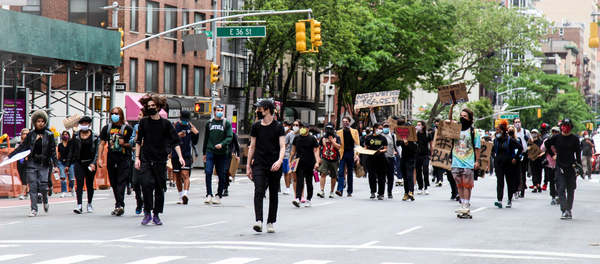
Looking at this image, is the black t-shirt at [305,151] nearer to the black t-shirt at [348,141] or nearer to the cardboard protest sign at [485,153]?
the black t-shirt at [348,141]

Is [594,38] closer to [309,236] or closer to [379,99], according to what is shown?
[379,99]

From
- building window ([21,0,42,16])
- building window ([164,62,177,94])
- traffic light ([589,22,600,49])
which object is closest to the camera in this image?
traffic light ([589,22,600,49])

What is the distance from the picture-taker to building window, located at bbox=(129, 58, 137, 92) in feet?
152

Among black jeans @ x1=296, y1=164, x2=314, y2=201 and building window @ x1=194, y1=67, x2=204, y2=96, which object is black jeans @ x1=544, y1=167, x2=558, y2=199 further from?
building window @ x1=194, y1=67, x2=204, y2=96

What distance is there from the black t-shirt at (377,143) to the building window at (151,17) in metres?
27.2

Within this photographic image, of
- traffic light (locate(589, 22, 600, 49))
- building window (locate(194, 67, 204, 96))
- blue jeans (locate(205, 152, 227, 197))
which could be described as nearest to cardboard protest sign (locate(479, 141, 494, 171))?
blue jeans (locate(205, 152, 227, 197))

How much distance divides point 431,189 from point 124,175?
13.1 m

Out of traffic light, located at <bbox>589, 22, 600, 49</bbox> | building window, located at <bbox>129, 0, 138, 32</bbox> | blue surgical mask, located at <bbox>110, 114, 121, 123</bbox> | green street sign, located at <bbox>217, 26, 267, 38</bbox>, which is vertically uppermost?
building window, located at <bbox>129, 0, 138, 32</bbox>

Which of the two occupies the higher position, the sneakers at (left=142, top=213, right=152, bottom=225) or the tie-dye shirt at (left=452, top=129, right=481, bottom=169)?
Result: the tie-dye shirt at (left=452, top=129, right=481, bottom=169)

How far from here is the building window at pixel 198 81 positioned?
52159mm

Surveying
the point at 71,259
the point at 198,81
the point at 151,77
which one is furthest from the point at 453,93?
the point at 198,81

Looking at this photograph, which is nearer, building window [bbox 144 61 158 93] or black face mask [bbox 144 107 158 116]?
black face mask [bbox 144 107 158 116]

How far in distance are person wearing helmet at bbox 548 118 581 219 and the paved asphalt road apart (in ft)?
1.42

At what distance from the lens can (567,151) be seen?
17.3 metres
